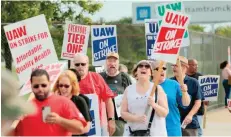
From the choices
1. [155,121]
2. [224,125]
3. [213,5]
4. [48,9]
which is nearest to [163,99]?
[155,121]

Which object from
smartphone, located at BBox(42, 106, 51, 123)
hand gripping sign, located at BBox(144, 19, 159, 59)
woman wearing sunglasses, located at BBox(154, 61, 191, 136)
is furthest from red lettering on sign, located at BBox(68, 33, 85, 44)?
smartphone, located at BBox(42, 106, 51, 123)

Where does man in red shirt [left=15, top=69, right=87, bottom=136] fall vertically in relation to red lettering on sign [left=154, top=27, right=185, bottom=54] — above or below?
below

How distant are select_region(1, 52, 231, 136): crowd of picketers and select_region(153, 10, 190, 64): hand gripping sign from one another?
0.15m

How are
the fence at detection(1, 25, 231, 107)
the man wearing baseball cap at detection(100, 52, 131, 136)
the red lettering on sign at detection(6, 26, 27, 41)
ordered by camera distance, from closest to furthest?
1. the red lettering on sign at detection(6, 26, 27, 41)
2. the man wearing baseball cap at detection(100, 52, 131, 136)
3. the fence at detection(1, 25, 231, 107)

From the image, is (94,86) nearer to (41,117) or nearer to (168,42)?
(168,42)

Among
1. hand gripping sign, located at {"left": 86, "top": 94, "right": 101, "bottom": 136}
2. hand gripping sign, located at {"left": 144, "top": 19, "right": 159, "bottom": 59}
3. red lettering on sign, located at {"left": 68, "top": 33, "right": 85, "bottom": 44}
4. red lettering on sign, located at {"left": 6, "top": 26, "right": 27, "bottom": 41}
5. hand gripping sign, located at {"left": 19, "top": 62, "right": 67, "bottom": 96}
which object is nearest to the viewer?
hand gripping sign, located at {"left": 19, "top": 62, "right": 67, "bottom": 96}

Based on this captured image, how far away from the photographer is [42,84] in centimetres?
648

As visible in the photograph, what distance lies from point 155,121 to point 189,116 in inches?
74.3

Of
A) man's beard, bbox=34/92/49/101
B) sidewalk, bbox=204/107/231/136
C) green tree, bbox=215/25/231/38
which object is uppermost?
man's beard, bbox=34/92/49/101

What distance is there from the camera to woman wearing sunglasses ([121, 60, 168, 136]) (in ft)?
27.3

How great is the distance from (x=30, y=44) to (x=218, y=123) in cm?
1106

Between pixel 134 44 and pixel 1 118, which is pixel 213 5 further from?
pixel 1 118

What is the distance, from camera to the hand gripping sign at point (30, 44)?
9523 mm

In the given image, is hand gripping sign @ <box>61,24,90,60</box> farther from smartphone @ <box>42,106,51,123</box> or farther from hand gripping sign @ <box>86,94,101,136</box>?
smartphone @ <box>42,106,51,123</box>
